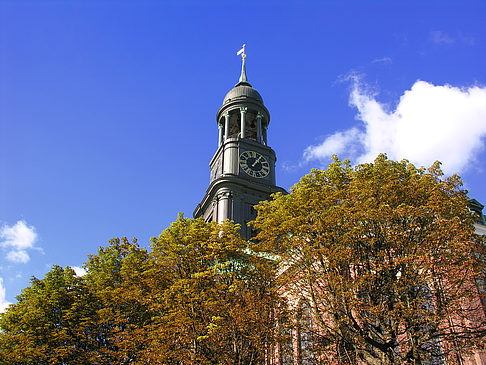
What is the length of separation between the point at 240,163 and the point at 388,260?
93.3ft

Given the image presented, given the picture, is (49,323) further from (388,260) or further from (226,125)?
(226,125)

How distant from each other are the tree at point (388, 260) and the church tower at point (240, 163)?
809 inches

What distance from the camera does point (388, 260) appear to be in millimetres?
17969

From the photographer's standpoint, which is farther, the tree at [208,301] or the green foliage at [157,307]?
the green foliage at [157,307]

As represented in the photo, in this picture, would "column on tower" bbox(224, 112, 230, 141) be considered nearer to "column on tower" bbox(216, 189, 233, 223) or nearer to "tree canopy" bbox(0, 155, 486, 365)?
"column on tower" bbox(216, 189, 233, 223)

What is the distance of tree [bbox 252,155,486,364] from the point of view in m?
17.1

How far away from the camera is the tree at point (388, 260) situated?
17.1m

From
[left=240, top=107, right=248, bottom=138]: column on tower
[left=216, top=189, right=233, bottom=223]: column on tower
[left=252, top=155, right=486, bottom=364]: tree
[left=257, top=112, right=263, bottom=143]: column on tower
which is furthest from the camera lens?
[left=257, top=112, right=263, bottom=143]: column on tower

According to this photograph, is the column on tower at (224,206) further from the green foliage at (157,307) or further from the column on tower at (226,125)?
the green foliage at (157,307)

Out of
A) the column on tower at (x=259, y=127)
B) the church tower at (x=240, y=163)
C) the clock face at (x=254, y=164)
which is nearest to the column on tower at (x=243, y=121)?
the church tower at (x=240, y=163)

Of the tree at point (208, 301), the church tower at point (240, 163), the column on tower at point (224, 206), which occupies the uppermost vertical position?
the church tower at point (240, 163)

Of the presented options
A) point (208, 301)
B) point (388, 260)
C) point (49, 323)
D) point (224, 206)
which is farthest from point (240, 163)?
point (388, 260)

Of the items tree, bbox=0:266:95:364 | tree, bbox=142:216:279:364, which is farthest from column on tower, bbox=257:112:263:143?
tree, bbox=0:266:95:364

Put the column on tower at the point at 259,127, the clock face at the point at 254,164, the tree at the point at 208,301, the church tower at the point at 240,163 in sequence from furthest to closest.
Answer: the column on tower at the point at 259,127 → the clock face at the point at 254,164 → the church tower at the point at 240,163 → the tree at the point at 208,301
